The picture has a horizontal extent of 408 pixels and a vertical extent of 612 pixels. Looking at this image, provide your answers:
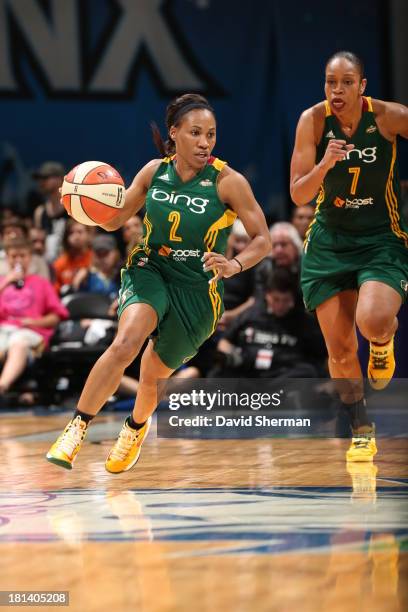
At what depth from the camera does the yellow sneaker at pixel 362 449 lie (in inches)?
215

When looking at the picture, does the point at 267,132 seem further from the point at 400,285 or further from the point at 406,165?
the point at 400,285

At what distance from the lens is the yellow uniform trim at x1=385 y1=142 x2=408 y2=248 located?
5.42 metres

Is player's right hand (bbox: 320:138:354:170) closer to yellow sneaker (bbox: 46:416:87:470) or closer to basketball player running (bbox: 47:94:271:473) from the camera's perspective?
basketball player running (bbox: 47:94:271:473)

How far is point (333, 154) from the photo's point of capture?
498 cm

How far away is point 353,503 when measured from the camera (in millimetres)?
4137

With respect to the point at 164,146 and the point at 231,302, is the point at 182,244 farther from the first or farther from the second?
the point at 231,302

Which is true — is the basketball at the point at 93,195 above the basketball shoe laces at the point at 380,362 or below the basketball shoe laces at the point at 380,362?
above

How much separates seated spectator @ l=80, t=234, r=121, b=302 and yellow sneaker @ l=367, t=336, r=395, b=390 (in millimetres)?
3979

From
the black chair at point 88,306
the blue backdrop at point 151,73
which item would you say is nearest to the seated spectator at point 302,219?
the blue backdrop at point 151,73

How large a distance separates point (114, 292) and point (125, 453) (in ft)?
14.0

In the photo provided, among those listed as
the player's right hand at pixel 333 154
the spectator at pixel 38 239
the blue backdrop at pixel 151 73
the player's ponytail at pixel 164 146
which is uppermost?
the blue backdrop at pixel 151 73

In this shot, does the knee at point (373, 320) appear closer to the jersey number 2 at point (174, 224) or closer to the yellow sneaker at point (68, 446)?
the jersey number 2 at point (174, 224)

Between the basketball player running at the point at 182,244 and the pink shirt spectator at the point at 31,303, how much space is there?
13.4 ft

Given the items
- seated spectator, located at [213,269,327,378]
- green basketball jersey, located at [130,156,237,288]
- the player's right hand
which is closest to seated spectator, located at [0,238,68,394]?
seated spectator, located at [213,269,327,378]
